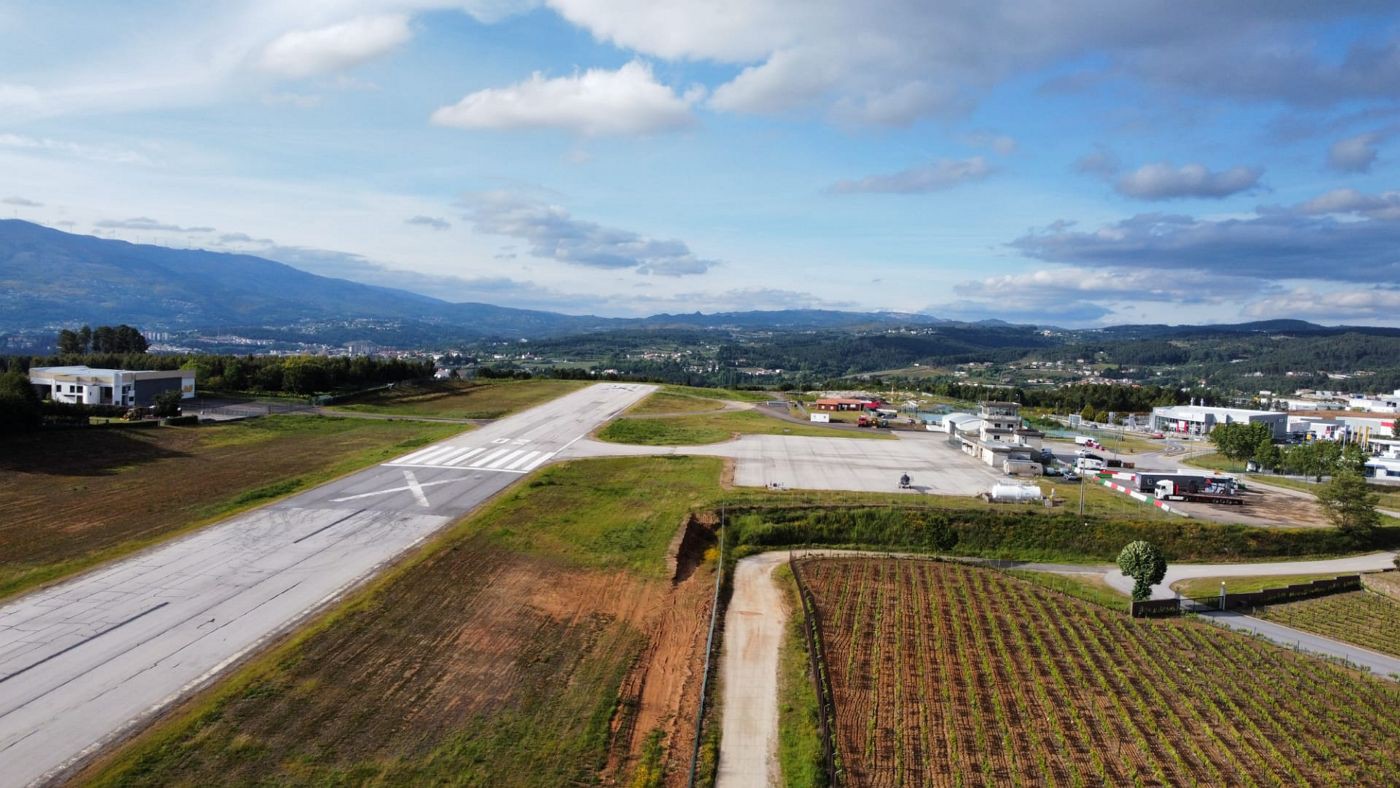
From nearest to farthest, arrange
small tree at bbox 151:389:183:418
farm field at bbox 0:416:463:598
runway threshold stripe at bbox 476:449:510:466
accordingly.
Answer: farm field at bbox 0:416:463:598, runway threshold stripe at bbox 476:449:510:466, small tree at bbox 151:389:183:418

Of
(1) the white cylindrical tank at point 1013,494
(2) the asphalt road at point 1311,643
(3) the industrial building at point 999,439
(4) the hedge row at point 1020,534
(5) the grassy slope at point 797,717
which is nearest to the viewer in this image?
(5) the grassy slope at point 797,717

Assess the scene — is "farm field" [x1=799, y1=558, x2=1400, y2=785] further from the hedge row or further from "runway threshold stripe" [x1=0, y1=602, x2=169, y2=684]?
"runway threshold stripe" [x1=0, y1=602, x2=169, y2=684]

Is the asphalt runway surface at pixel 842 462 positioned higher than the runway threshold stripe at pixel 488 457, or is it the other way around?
the asphalt runway surface at pixel 842 462

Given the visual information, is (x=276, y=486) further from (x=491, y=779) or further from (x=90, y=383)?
(x=90, y=383)

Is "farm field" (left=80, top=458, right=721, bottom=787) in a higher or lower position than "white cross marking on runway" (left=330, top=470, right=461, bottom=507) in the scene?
lower

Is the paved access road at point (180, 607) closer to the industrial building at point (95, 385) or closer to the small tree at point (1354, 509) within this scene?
the industrial building at point (95, 385)

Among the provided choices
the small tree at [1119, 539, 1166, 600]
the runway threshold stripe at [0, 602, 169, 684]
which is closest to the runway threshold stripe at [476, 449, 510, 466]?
the runway threshold stripe at [0, 602, 169, 684]

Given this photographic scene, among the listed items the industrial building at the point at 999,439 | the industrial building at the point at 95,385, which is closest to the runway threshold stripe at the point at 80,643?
the industrial building at the point at 999,439
